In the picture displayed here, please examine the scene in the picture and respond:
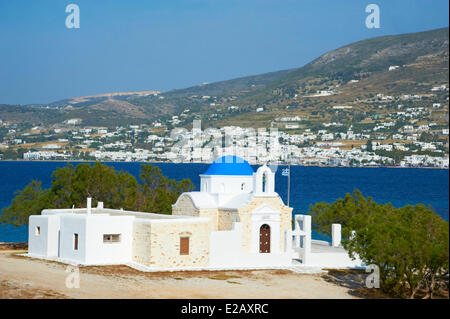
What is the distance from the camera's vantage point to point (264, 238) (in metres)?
38.3

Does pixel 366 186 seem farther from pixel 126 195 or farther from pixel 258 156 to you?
pixel 126 195

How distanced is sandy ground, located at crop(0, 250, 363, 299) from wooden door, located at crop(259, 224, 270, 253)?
2334 millimetres

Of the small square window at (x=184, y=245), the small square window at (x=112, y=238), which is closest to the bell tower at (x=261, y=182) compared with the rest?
the small square window at (x=184, y=245)

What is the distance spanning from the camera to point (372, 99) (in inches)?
7259

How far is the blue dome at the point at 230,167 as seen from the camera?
40312 mm

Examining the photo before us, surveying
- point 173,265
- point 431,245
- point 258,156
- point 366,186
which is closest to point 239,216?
point 173,265

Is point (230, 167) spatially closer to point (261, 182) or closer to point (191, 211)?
point (261, 182)

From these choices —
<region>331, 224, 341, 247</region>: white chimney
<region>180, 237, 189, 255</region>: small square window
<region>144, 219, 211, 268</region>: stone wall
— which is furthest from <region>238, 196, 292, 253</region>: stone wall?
<region>331, 224, 341, 247</region>: white chimney

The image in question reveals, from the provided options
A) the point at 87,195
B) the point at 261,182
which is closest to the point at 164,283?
the point at 261,182

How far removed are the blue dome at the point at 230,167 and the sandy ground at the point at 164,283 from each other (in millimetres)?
6930

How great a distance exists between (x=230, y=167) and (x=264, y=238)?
493cm

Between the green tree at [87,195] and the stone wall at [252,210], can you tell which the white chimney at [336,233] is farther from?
the green tree at [87,195]

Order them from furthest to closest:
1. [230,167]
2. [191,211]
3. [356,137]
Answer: [356,137] < [230,167] < [191,211]

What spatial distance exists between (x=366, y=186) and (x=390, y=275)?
377 feet
